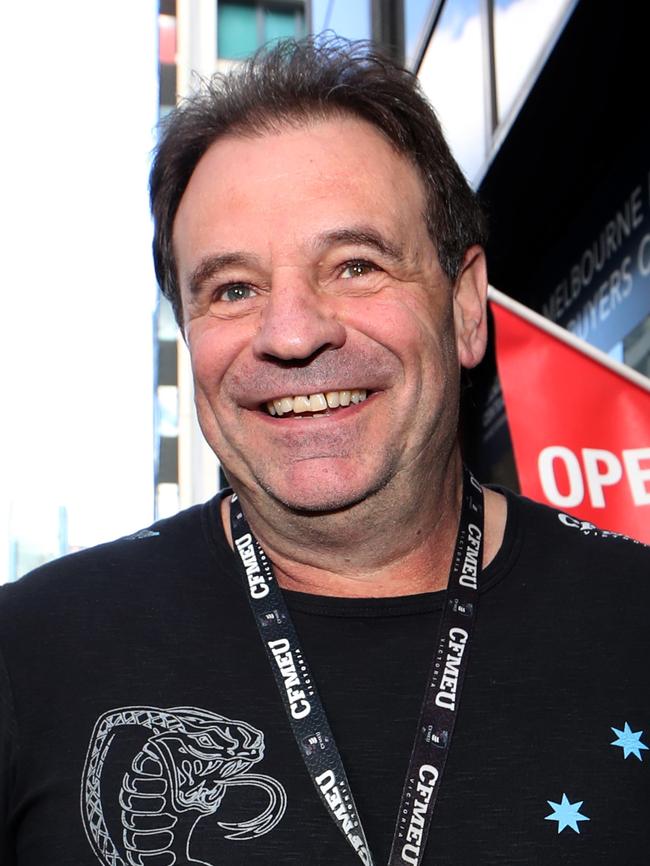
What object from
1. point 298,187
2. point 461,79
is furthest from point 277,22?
point 298,187

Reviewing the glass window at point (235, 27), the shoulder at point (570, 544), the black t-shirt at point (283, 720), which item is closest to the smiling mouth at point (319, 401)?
the black t-shirt at point (283, 720)

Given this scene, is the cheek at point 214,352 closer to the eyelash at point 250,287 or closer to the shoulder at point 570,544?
the eyelash at point 250,287

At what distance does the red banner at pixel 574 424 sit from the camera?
11.9 feet

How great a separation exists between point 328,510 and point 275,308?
0.37 metres

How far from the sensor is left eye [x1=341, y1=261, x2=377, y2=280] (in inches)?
83.3

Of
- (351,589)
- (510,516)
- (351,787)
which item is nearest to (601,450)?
(510,516)

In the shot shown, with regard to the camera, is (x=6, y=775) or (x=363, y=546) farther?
(x=363, y=546)

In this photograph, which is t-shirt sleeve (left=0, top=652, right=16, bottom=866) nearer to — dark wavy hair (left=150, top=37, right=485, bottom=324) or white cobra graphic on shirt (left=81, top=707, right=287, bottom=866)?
white cobra graphic on shirt (left=81, top=707, right=287, bottom=866)

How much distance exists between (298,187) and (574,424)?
1923 mm

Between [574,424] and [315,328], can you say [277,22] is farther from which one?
[315,328]

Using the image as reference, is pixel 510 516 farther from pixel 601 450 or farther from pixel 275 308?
pixel 601 450

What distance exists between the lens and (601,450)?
371 cm

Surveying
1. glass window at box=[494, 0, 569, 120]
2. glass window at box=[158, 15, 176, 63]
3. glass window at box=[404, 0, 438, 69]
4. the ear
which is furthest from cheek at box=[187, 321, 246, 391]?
glass window at box=[158, 15, 176, 63]

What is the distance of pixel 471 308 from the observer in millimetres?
2443
